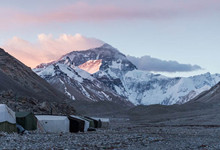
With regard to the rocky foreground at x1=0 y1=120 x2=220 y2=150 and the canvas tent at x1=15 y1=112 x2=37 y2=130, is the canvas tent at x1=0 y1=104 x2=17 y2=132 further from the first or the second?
the canvas tent at x1=15 y1=112 x2=37 y2=130

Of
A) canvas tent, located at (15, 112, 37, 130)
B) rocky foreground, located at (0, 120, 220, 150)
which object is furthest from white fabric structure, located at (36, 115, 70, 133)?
rocky foreground, located at (0, 120, 220, 150)

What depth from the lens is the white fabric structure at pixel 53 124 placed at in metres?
46.2

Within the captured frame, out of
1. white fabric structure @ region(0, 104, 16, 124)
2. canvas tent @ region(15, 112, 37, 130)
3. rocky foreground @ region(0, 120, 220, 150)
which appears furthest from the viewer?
canvas tent @ region(15, 112, 37, 130)

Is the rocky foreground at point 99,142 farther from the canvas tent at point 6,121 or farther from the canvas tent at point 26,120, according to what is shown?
the canvas tent at point 26,120

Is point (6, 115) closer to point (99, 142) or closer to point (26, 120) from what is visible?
point (26, 120)

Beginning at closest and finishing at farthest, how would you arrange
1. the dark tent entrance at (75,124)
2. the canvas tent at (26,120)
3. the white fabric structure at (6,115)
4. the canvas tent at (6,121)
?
the canvas tent at (6,121), the white fabric structure at (6,115), the canvas tent at (26,120), the dark tent entrance at (75,124)

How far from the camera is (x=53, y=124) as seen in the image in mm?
46438

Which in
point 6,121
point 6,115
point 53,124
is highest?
point 6,115

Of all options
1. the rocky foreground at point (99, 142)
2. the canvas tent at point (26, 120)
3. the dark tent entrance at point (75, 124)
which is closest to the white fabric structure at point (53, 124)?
the dark tent entrance at point (75, 124)

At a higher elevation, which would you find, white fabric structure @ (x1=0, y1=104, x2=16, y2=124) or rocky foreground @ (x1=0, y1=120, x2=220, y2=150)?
white fabric structure @ (x1=0, y1=104, x2=16, y2=124)

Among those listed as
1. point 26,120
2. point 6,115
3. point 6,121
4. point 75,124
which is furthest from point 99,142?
point 75,124

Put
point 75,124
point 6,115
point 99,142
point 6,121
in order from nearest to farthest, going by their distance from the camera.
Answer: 1. point 99,142
2. point 6,121
3. point 6,115
4. point 75,124

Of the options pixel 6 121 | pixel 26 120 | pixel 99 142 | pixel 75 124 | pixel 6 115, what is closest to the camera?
pixel 99 142

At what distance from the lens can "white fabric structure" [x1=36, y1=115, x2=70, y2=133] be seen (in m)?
46.2
